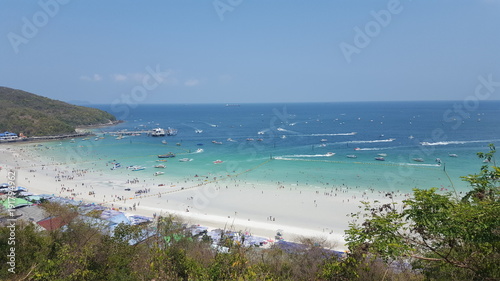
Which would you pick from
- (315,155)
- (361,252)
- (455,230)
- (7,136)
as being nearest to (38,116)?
(7,136)

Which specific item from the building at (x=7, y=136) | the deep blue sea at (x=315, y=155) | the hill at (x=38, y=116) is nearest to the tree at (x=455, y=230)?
the deep blue sea at (x=315, y=155)

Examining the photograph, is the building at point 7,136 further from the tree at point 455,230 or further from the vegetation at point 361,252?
the tree at point 455,230

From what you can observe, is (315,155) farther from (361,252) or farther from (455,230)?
(455,230)

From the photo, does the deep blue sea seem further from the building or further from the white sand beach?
the building

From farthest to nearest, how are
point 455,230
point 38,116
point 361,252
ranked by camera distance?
point 38,116
point 361,252
point 455,230

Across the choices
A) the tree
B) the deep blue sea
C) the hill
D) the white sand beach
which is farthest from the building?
the tree

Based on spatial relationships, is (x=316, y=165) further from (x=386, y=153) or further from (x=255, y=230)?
(x=255, y=230)
